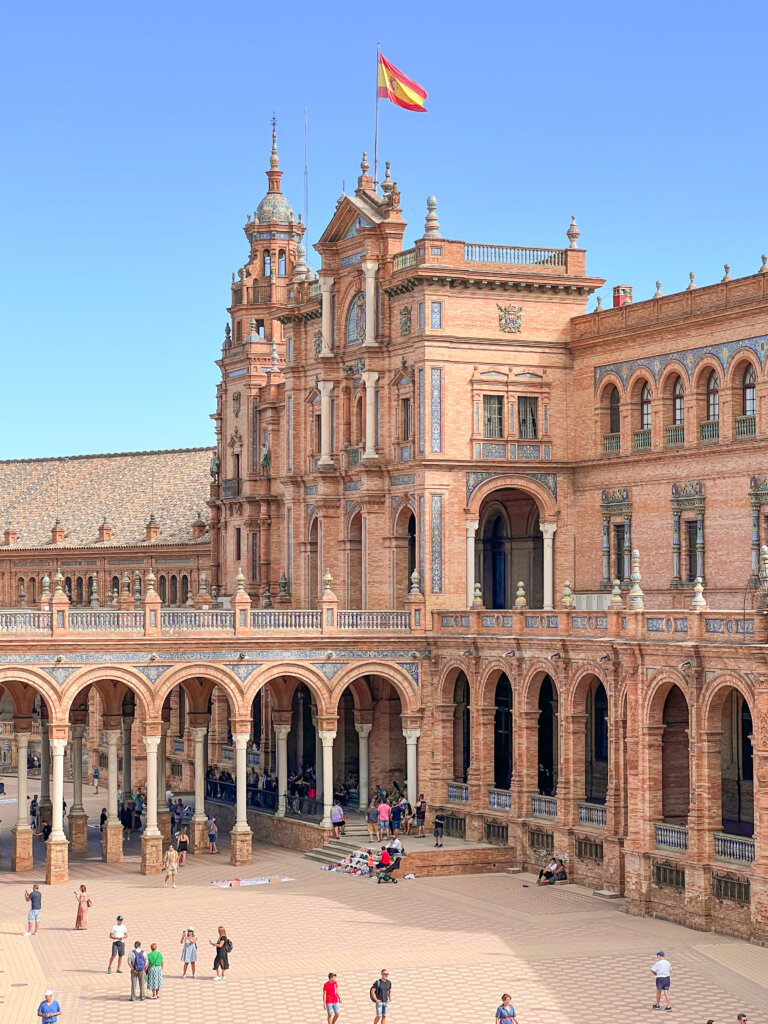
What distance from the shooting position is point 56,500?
11644 cm

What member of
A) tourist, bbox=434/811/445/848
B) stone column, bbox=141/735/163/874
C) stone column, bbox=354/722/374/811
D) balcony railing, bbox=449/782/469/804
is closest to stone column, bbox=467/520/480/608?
stone column, bbox=354/722/374/811

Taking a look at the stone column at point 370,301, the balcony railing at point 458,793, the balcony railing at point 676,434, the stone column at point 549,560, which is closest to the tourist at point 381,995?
the balcony railing at point 458,793

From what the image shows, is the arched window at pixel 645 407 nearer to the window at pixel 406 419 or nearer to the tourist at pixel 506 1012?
the window at pixel 406 419

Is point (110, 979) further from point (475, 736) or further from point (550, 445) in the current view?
point (550, 445)

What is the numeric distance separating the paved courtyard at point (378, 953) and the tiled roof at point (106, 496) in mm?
47236

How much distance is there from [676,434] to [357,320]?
13.9 metres

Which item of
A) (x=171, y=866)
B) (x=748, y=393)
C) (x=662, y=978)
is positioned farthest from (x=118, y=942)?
(x=748, y=393)

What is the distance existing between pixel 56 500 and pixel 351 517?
48490mm

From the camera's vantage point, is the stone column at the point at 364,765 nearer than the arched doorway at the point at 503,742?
No

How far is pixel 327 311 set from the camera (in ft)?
236

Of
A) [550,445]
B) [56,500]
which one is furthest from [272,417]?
[56,500]

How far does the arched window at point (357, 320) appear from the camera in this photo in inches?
2766

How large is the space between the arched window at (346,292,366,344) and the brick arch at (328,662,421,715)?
12337 mm

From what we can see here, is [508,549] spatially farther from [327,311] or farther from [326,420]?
[327,311]
